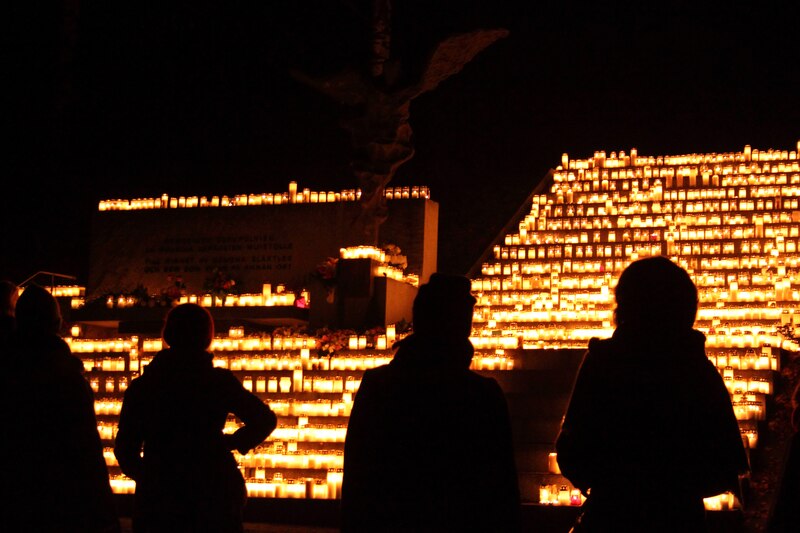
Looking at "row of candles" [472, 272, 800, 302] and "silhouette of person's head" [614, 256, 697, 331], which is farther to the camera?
"row of candles" [472, 272, 800, 302]

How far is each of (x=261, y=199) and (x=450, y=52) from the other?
3758 mm

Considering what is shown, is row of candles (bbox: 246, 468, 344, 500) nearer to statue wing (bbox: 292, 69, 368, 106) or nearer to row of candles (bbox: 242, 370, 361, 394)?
row of candles (bbox: 242, 370, 361, 394)

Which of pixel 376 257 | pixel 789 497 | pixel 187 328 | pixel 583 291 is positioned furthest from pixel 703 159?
pixel 789 497

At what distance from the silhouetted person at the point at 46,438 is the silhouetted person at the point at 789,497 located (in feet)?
7.20

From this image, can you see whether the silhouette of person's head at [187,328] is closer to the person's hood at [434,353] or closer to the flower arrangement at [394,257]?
the person's hood at [434,353]

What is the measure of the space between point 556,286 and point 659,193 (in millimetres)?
2074

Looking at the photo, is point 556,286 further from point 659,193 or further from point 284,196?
point 284,196

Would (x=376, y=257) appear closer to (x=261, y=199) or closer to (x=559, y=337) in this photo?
(x=559, y=337)

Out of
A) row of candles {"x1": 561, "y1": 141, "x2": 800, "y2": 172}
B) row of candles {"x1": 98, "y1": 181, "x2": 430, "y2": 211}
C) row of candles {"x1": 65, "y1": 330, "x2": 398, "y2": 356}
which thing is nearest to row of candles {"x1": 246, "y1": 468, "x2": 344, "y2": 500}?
row of candles {"x1": 65, "y1": 330, "x2": 398, "y2": 356}

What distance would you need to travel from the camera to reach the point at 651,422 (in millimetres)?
3062

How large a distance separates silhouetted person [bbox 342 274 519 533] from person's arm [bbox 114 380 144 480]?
127 centimetres

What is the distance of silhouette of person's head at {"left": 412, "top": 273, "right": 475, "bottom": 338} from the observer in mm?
3137

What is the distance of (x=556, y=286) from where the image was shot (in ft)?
45.8

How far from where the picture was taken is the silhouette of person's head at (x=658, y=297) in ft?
10.3
